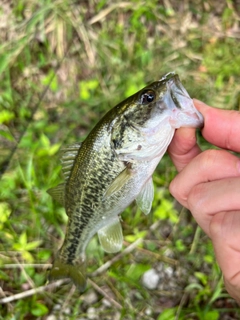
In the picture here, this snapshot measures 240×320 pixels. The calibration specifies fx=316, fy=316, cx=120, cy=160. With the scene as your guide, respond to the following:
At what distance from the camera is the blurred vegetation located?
9.39ft

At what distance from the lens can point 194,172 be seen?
1842 millimetres

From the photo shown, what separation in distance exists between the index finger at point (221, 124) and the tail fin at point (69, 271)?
137 cm

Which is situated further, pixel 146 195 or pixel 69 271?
pixel 69 271

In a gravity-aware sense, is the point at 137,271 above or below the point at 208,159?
below

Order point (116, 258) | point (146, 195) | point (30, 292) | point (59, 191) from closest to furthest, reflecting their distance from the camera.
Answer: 1. point (146, 195)
2. point (59, 191)
3. point (30, 292)
4. point (116, 258)

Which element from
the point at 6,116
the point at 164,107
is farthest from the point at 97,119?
the point at 164,107

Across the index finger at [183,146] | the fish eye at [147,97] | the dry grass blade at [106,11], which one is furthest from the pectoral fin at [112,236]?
the dry grass blade at [106,11]

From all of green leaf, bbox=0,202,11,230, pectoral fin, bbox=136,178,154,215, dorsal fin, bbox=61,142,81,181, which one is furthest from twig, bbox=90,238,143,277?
dorsal fin, bbox=61,142,81,181

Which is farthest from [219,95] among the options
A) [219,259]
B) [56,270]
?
[56,270]

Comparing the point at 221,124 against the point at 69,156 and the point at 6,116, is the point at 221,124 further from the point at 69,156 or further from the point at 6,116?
Result: the point at 6,116

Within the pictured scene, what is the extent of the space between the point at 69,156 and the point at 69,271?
923mm

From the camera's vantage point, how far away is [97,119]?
3379 mm

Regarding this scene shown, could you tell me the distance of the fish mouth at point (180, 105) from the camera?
5.59ft

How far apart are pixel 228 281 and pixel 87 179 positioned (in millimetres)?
992
